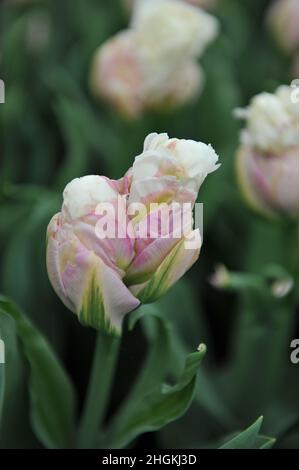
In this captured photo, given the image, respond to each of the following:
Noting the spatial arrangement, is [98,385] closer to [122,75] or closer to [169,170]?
[169,170]

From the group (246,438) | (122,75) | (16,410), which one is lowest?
(16,410)

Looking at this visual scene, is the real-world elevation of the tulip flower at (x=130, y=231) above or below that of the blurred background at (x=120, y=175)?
above

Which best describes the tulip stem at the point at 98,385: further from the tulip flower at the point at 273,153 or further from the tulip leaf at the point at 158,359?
the tulip flower at the point at 273,153

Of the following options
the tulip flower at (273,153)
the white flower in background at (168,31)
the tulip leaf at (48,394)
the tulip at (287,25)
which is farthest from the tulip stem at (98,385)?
the tulip at (287,25)

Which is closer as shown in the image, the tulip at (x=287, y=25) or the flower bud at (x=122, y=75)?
the flower bud at (x=122, y=75)

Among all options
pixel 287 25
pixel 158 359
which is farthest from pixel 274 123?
pixel 287 25
